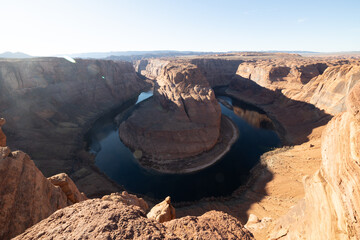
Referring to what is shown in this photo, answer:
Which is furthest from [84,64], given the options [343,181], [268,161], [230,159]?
[343,181]

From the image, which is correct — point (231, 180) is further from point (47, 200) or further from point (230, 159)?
point (47, 200)

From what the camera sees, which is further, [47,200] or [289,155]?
[289,155]

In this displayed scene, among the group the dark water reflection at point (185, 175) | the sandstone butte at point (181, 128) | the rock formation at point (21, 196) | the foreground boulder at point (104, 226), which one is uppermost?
the foreground boulder at point (104, 226)

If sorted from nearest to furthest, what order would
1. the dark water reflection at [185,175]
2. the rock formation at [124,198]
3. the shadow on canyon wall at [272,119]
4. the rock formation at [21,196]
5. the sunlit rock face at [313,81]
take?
the rock formation at [21,196] < the rock formation at [124,198] < the shadow on canyon wall at [272,119] < the dark water reflection at [185,175] < the sunlit rock face at [313,81]

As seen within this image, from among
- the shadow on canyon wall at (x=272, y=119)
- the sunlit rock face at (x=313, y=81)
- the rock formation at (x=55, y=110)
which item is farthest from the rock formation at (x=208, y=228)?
the sunlit rock face at (x=313, y=81)

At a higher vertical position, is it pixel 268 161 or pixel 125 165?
pixel 268 161

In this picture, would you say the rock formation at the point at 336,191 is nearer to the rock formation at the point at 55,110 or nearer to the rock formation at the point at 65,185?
the rock formation at the point at 65,185

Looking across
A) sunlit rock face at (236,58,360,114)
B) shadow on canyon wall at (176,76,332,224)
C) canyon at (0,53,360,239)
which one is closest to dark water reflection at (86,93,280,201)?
canyon at (0,53,360,239)
